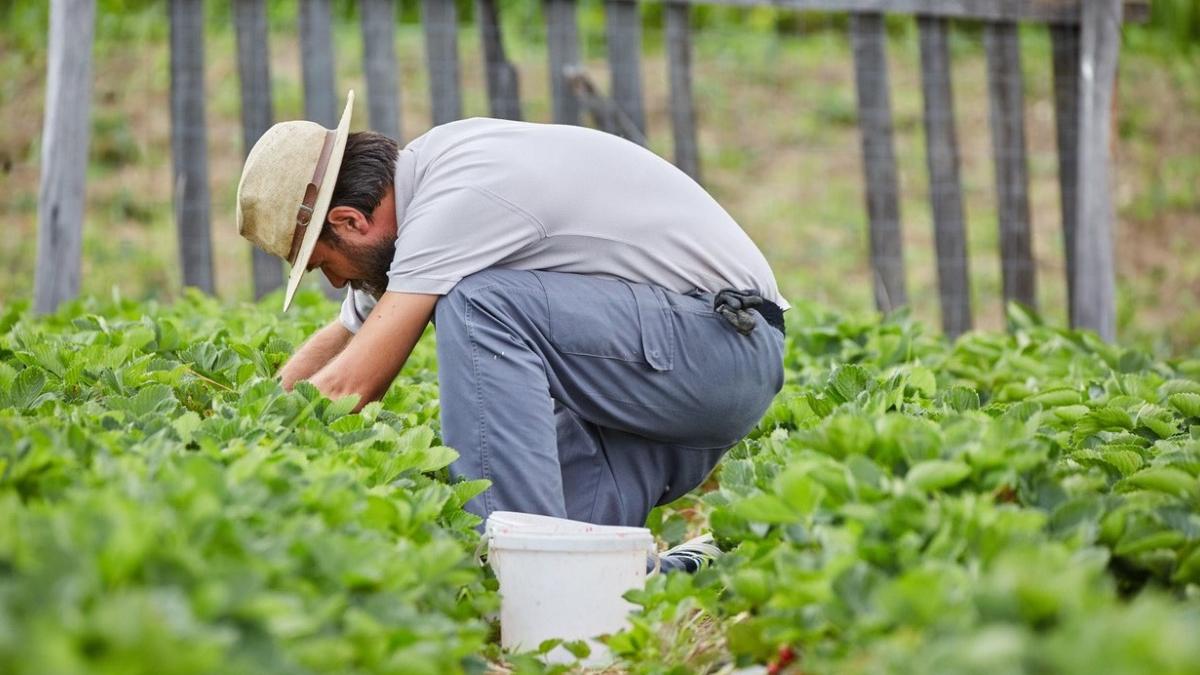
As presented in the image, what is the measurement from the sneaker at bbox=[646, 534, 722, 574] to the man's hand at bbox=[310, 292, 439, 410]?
28.5 inches

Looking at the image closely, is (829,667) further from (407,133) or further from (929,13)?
(407,133)

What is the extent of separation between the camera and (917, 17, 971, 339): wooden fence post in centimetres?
593

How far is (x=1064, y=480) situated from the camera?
2340 millimetres

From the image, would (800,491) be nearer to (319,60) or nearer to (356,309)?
(356,309)

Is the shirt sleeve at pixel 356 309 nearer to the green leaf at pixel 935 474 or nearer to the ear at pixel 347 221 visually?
the ear at pixel 347 221

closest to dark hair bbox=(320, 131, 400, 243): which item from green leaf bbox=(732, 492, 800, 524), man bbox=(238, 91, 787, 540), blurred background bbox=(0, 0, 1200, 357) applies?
man bbox=(238, 91, 787, 540)

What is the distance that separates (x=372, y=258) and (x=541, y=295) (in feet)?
1.58

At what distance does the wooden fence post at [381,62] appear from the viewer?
5.49m

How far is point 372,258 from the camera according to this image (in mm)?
3232

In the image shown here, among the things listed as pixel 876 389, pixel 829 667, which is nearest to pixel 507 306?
pixel 876 389

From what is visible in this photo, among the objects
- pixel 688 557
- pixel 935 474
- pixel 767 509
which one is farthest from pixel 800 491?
pixel 688 557

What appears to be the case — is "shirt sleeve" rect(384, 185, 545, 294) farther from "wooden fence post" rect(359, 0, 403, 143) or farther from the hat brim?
"wooden fence post" rect(359, 0, 403, 143)

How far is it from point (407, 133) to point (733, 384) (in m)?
7.51

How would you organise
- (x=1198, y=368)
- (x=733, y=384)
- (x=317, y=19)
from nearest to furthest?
(x=733, y=384) < (x=1198, y=368) < (x=317, y=19)
